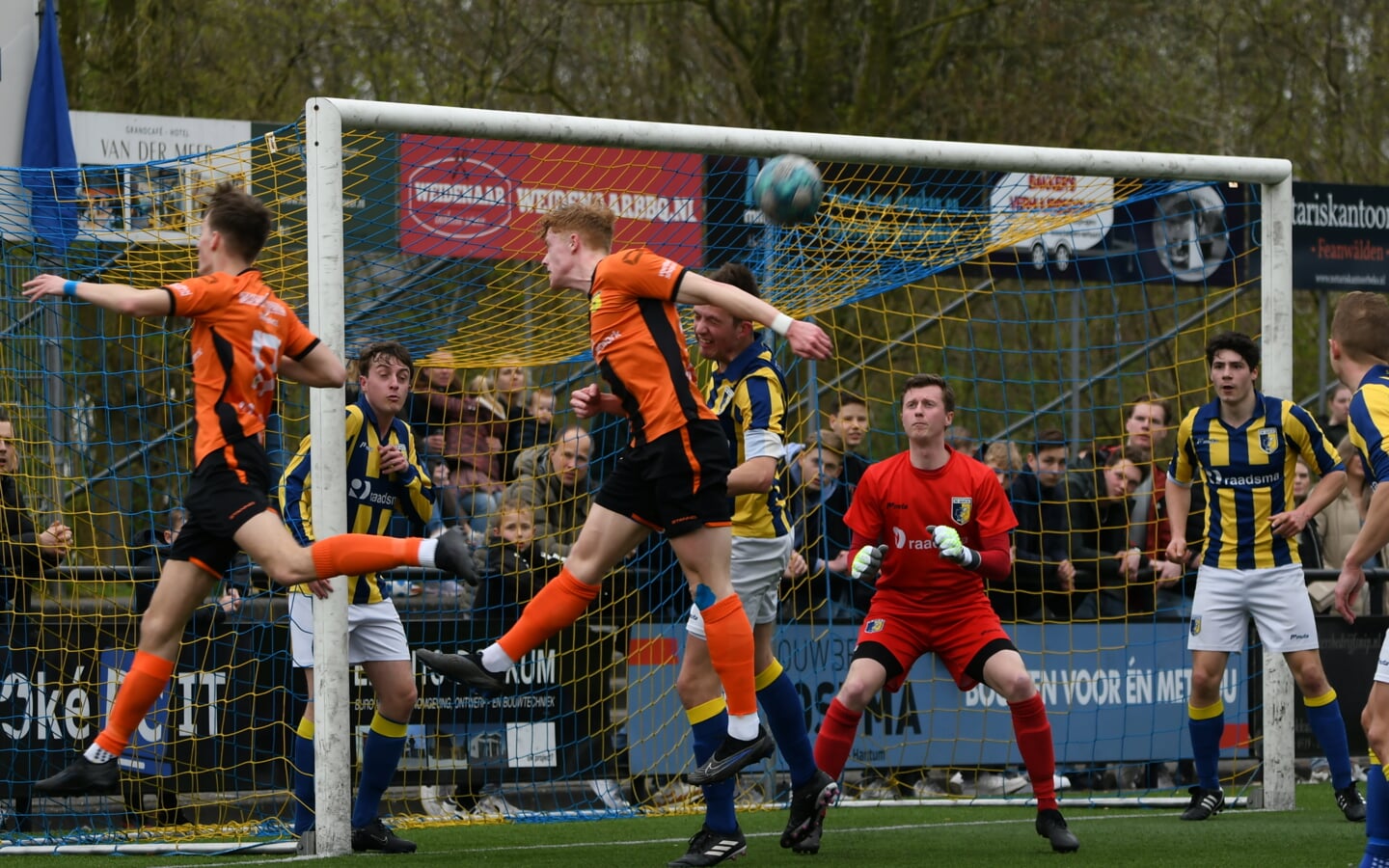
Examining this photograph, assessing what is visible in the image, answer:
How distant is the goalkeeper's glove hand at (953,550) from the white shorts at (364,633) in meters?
2.37

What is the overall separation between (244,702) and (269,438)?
7.48 feet

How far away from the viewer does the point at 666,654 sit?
9.10 meters

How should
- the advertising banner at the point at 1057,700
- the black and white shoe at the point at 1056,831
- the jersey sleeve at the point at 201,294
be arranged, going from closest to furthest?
1. the jersey sleeve at the point at 201,294
2. the black and white shoe at the point at 1056,831
3. the advertising banner at the point at 1057,700

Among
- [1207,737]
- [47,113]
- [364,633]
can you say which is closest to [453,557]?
[364,633]

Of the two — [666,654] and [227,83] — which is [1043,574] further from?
[227,83]

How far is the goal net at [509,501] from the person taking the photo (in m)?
7.61

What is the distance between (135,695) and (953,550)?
10.00 feet

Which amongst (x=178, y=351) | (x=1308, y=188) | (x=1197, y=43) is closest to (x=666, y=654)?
(x=178, y=351)

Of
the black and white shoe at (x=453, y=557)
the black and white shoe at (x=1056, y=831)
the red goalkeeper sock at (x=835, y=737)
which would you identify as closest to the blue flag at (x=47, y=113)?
the black and white shoe at (x=453, y=557)

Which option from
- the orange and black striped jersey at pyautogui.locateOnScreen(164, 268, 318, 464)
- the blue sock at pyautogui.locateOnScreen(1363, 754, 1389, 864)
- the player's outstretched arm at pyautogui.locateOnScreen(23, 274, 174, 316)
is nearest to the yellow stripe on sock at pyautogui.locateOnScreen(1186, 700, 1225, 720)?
the blue sock at pyautogui.locateOnScreen(1363, 754, 1389, 864)

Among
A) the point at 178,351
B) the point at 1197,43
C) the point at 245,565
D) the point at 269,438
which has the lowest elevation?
the point at 245,565

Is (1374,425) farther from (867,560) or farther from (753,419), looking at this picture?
(753,419)

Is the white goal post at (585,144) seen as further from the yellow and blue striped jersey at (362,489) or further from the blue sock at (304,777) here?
the yellow and blue striped jersey at (362,489)

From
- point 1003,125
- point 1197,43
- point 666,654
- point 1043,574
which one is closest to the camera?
point 666,654
